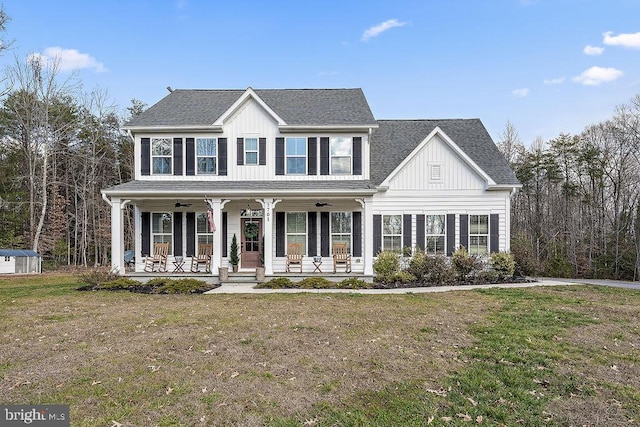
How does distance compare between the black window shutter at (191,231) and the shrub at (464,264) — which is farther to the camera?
the black window shutter at (191,231)

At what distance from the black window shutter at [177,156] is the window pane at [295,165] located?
4.44 meters

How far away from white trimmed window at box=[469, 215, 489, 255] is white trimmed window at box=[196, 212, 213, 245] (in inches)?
418

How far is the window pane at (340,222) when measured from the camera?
49.3 ft

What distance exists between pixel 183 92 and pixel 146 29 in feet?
11.5

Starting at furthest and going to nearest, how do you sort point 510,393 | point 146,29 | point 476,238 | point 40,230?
point 40,230, point 146,29, point 476,238, point 510,393

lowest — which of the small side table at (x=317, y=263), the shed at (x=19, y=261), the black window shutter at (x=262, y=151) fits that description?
the shed at (x=19, y=261)

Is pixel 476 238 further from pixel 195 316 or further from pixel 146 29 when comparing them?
pixel 146 29

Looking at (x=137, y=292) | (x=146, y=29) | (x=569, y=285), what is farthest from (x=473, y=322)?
(x=146, y=29)

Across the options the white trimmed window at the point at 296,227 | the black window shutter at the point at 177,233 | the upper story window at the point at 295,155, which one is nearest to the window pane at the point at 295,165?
the upper story window at the point at 295,155

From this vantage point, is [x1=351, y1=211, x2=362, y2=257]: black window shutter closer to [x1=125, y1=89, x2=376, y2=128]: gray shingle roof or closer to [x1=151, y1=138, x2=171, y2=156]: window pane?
[x1=125, y1=89, x2=376, y2=128]: gray shingle roof

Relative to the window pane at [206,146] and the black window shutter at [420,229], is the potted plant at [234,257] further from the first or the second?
the black window shutter at [420,229]

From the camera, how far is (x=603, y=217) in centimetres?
2366

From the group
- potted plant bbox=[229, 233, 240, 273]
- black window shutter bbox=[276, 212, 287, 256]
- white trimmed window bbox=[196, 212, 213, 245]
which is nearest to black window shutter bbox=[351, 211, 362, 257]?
black window shutter bbox=[276, 212, 287, 256]

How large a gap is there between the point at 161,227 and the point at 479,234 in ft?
42.6
